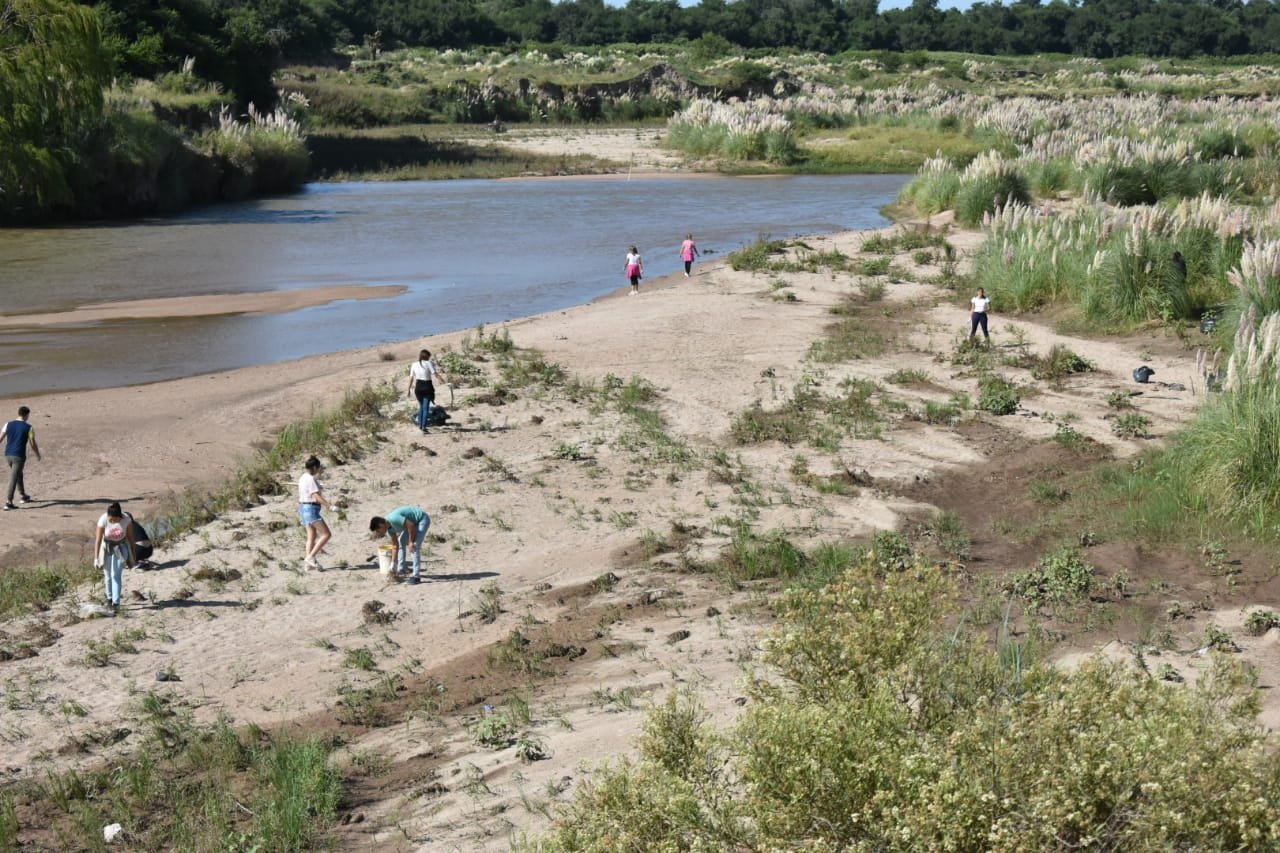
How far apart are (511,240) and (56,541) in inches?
1029

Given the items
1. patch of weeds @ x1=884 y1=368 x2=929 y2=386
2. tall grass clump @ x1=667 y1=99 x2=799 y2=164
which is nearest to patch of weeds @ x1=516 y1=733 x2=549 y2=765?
patch of weeds @ x1=884 y1=368 x2=929 y2=386

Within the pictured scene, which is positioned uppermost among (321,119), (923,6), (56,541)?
(923,6)

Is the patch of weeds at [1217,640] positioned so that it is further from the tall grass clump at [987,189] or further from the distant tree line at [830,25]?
the distant tree line at [830,25]

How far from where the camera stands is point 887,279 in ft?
94.1

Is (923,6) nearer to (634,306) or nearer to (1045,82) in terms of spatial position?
(1045,82)

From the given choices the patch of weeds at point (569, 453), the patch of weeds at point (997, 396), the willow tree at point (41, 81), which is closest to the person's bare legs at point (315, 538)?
the patch of weeds at point (569, 453)

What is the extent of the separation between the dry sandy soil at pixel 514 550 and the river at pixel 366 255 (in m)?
3.18

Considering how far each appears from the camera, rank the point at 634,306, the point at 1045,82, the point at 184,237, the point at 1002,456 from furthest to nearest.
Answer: the point at 1045,82 → the point at 184,237 → the point at 634,306 → the point at 1002,456

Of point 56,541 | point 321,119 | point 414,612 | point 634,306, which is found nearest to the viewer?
point 414,612

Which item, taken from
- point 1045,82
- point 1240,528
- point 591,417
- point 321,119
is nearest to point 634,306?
point 591,417

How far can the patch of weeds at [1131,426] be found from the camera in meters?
16.7

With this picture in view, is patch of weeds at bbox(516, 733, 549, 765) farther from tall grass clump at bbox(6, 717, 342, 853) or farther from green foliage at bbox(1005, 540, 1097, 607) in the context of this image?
green foliage at bbox(1005, 540, 1097, 607)

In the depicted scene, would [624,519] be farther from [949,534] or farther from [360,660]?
[360,660]

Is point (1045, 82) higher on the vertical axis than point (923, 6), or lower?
lower
